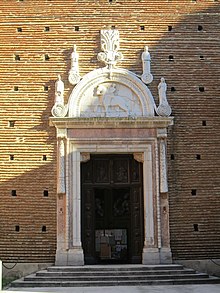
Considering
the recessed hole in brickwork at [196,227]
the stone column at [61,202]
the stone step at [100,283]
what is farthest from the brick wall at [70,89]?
the stone step at [100,283]

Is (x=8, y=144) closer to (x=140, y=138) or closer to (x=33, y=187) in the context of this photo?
(x=33, y=187)

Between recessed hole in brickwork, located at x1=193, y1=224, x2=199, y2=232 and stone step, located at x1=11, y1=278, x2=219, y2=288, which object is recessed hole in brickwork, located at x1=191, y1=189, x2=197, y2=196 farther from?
stone step, located at x1=11, y1=278, x2=219, y2=288

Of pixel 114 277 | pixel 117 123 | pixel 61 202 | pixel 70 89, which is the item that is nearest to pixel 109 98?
pixel 117 123

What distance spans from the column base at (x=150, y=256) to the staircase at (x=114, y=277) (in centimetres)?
71

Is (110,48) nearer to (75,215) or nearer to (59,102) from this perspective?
(59,102)

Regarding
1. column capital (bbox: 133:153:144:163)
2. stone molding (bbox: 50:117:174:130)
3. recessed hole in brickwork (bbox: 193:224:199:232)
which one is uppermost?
stone molding (bbox: 50:117:174:130)

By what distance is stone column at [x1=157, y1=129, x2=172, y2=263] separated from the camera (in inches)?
476

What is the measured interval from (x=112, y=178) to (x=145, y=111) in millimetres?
1909

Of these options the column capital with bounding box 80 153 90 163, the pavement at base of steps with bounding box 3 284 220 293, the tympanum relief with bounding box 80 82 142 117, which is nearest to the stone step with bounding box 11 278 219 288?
the pavement at base of steps with bounding box 3 284 220 293

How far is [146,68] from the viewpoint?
13.1 meters

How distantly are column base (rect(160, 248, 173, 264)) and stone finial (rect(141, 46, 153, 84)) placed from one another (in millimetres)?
4210

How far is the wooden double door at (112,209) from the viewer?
12.8 metres

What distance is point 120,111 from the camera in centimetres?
1286

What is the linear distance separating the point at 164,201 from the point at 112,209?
5.96ft
